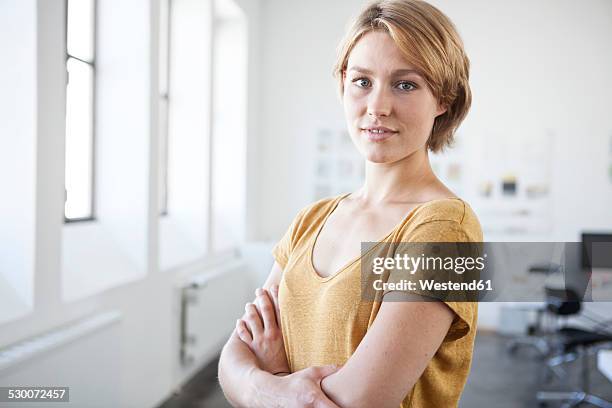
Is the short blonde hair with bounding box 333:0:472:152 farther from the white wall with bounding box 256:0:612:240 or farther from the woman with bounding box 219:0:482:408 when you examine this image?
the white wall with bounding box 256:0:612:240

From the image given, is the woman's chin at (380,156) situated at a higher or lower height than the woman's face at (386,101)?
lower

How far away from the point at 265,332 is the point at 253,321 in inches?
1.7

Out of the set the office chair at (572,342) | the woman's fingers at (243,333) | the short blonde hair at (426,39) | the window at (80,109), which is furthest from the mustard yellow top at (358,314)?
Result: the office chair at (572,342)

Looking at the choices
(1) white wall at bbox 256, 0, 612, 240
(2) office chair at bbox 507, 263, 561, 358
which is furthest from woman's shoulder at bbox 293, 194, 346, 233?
(1) white wall at bbox 256, 0, 612, 240

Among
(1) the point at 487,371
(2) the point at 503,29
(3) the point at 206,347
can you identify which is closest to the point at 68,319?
(3) the point at 206,347

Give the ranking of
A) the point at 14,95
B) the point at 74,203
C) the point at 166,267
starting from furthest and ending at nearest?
the point at 166,267
the point at 74,203
the point at 14,95

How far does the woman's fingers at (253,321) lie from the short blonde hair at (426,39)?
0.54 meters

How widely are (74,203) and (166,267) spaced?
0.75 meters

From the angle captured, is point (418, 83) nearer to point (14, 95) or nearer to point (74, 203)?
point (14, 95)

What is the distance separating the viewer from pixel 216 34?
5.46m

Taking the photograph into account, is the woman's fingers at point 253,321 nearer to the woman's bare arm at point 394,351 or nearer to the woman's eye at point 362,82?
the woman's bare arm at point 394,351

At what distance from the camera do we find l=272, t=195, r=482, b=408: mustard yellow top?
896 millimetres

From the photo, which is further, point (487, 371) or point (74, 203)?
point (487, 371)

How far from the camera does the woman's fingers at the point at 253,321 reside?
116 cm
